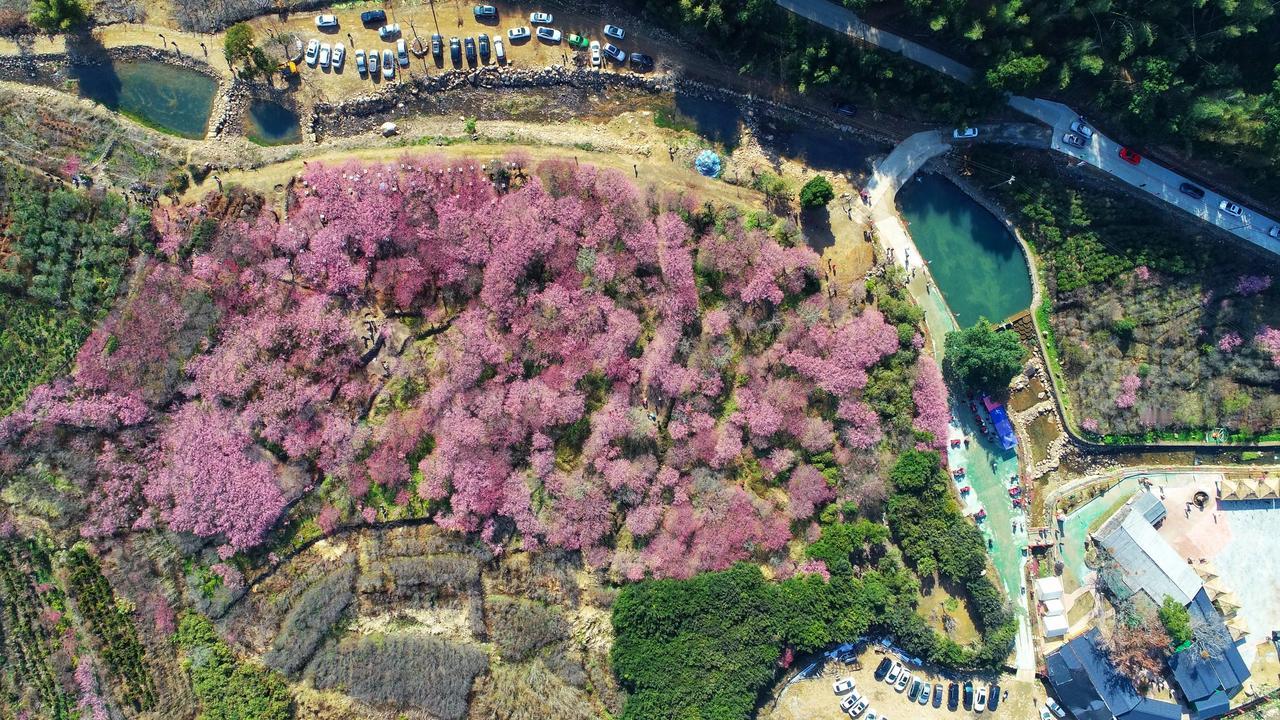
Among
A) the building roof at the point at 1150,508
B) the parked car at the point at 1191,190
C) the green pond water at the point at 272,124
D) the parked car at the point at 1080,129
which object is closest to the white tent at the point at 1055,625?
the building roof at the point at 1150,508

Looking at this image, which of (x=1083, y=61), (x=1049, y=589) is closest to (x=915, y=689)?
(x=1049, y=589)

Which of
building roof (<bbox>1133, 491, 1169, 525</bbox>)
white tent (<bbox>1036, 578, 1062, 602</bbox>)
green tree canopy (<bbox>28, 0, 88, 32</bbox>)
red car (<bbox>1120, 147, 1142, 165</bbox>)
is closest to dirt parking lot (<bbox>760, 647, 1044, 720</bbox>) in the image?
white tent (<bbox>1036, 578, 1062, 602</bbox>)

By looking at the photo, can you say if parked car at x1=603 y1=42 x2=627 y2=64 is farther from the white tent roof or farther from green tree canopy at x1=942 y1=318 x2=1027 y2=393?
the white tent roof

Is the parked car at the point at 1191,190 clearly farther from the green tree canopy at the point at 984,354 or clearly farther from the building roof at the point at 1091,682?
the building roof at the point at 1091,682

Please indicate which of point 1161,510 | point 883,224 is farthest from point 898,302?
point 1161,510

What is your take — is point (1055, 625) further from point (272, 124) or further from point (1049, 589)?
point (272, 124)
